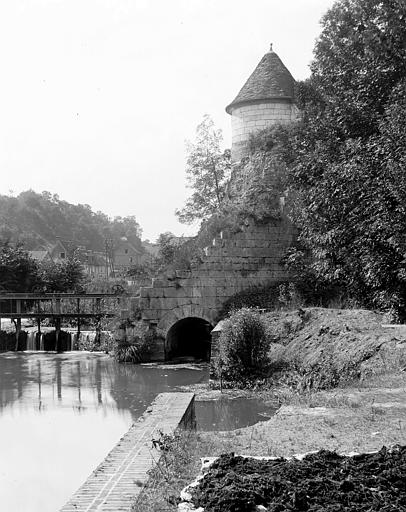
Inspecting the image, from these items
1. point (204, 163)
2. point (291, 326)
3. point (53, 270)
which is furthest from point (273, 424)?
point (53, 270)

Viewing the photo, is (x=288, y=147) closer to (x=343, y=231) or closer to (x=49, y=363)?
(x=343, y=231)

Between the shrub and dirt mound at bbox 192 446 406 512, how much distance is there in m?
8.21

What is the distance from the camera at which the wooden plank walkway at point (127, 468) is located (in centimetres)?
425

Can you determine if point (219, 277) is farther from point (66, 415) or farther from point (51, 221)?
point (51, 221)

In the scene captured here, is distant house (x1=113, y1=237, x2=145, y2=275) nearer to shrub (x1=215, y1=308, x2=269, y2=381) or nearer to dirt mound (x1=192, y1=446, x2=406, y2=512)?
shrub (x1=215, y1=308, x2=269, y2=381)

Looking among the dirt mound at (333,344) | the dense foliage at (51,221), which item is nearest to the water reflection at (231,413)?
the dirt mound at (333,344)

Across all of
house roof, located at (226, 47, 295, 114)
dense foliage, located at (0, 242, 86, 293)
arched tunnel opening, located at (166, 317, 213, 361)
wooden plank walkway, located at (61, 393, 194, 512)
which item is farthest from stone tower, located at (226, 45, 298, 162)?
wooden plank walkway, located at (61, 393, 194, 512)

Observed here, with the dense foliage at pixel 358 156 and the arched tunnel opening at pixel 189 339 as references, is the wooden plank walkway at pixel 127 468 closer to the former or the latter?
the dense foliage at pixel 358 156

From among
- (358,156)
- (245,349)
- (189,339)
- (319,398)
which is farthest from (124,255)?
(319,398)

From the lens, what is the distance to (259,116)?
25.0 meters

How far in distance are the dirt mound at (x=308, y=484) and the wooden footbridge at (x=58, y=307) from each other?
51.1ft

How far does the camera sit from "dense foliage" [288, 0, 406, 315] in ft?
42.9

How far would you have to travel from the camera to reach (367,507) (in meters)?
3.58

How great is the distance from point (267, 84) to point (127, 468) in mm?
22221
